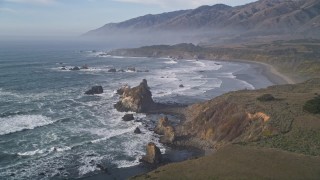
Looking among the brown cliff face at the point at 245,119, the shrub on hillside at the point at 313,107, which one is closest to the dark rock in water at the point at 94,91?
the brown cliff face at the point at 245,119

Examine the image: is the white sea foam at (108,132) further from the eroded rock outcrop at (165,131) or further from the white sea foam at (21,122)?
the white sea foam at (21,122)

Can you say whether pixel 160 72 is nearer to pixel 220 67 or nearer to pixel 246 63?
pixel 220 67

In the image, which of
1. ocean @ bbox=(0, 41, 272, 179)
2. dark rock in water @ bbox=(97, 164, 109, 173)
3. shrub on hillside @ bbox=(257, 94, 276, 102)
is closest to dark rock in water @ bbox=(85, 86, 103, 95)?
ocean @ bbox=(0, 41, 272, 179)

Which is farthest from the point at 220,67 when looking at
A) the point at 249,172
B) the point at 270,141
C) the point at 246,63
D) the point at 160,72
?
the point at 249,172

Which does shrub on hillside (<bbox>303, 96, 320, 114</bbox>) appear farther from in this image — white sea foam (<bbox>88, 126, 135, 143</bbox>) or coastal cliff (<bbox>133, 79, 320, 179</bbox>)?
white sea foam (<bbox>88, 126, 135, 143</bbox>)

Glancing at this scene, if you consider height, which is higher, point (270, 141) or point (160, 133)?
point (270, 141)
